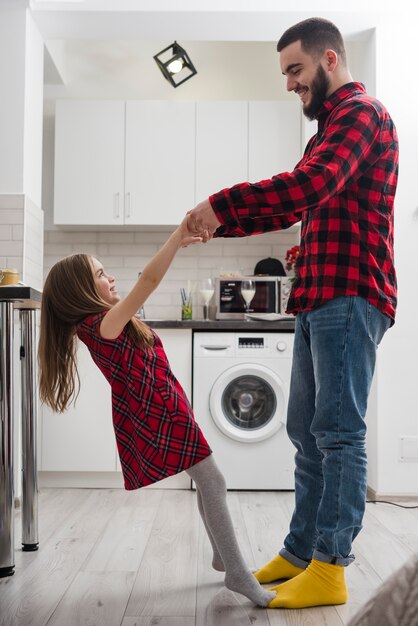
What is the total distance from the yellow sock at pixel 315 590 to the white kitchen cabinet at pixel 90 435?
204 centimetres

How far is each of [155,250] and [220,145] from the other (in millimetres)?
810

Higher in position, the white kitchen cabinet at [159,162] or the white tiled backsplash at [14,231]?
the white kitchen cabinet at [159,162]

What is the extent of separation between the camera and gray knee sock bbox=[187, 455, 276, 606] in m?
1.72

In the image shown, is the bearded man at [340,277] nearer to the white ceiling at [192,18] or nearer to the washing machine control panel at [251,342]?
the white ceiling at [192,18]

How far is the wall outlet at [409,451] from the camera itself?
11.3 feet

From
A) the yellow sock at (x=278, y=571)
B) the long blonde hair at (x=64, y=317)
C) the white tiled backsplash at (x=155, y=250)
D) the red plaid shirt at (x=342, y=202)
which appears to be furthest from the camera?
the white tiled backsplash at (x=155, y=250)

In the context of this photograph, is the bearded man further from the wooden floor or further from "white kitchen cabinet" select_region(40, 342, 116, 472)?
"white kitchen cabinet" select_region(40, 342, 116, 472)

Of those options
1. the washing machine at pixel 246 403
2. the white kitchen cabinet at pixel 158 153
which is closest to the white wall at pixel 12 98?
the white kitchen cabinet at pixel 158 153

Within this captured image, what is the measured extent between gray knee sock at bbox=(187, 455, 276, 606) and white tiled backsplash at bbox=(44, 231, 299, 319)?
287cm

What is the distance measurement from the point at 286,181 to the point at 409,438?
7.19 ft

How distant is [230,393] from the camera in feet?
12.5

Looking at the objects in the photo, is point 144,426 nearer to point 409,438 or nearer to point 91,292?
point 91,292

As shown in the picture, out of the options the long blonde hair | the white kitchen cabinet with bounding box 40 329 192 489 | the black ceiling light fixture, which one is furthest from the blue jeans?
the black ceiling light fixture

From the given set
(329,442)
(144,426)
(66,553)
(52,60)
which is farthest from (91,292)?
(52,60)
